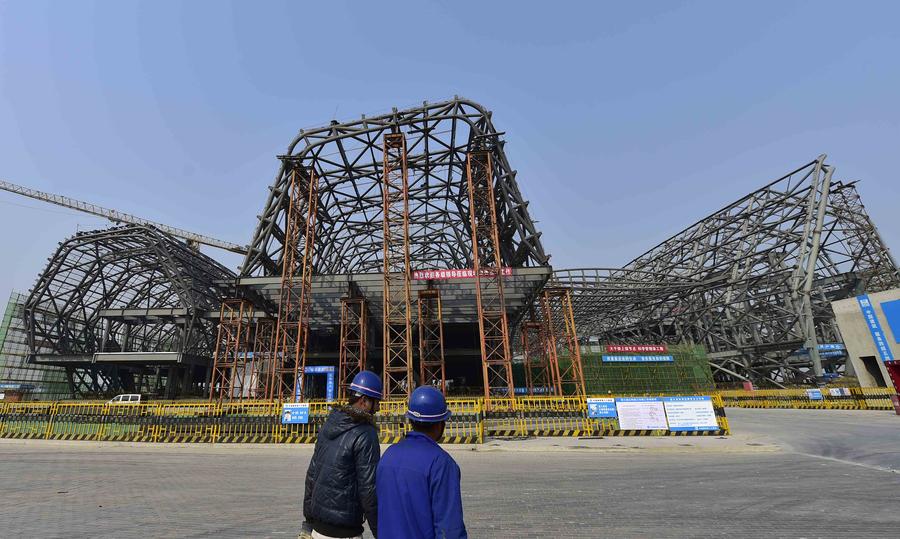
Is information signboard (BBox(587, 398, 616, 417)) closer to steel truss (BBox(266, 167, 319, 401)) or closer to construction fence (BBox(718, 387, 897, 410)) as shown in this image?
construction fence (BBox(718, 387, 897, 410))

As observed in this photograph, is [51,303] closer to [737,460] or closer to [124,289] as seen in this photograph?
[124,289]

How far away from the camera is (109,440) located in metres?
17.9

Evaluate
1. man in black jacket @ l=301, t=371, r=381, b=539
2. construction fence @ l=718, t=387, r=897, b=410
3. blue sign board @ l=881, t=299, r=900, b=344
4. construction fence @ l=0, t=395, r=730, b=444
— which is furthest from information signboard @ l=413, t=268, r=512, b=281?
blue sign board @ l=881, t=299, r=900, b=344

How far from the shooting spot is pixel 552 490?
812 centimetres

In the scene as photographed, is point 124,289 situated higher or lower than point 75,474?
higher

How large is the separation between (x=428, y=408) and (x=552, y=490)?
7235 mm

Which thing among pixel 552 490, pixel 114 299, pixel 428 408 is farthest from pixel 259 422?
pixel 114 299

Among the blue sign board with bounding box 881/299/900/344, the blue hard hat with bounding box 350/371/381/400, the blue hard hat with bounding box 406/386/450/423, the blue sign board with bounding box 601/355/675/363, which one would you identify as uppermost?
the blue sign board with bounding box 881/299/900/344

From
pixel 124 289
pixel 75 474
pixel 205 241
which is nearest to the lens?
pixel 75 474

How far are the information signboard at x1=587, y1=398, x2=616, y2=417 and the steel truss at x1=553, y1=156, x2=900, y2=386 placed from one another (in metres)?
27.5

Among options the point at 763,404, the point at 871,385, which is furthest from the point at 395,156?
the point at 871,385

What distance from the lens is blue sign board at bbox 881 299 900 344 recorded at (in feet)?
96.8

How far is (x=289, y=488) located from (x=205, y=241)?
94.1 m

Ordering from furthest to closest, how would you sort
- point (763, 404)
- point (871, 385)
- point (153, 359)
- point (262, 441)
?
point (153, 359)
point (763, 404)
point (871, 385)
point (262, 441)
